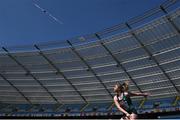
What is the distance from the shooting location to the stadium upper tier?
→ 28516 mm

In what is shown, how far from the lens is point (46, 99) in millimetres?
42281

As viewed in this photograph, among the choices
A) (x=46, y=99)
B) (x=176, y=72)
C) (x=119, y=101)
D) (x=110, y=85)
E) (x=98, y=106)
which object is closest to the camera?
(x=119, y=101)

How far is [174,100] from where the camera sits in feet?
108

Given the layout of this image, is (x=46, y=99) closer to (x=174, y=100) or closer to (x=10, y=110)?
(x=10, y=110)

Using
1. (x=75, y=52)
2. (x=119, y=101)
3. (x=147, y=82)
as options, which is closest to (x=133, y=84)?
(x=147, y=82)

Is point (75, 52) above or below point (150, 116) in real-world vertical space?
above

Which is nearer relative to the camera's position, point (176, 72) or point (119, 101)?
point (119, 101)

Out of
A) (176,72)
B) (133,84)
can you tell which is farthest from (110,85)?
(176,72)

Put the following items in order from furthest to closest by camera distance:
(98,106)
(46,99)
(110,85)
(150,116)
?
(46,99) < (98,106) < (110,85) < (150,116)

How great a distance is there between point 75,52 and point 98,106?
815 cm

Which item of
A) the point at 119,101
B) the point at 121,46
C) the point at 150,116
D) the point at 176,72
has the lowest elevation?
the point at 119,101

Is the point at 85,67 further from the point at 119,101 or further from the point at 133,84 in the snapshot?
the point at 119,101

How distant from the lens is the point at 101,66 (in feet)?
110

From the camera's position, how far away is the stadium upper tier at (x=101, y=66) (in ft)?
93.6
